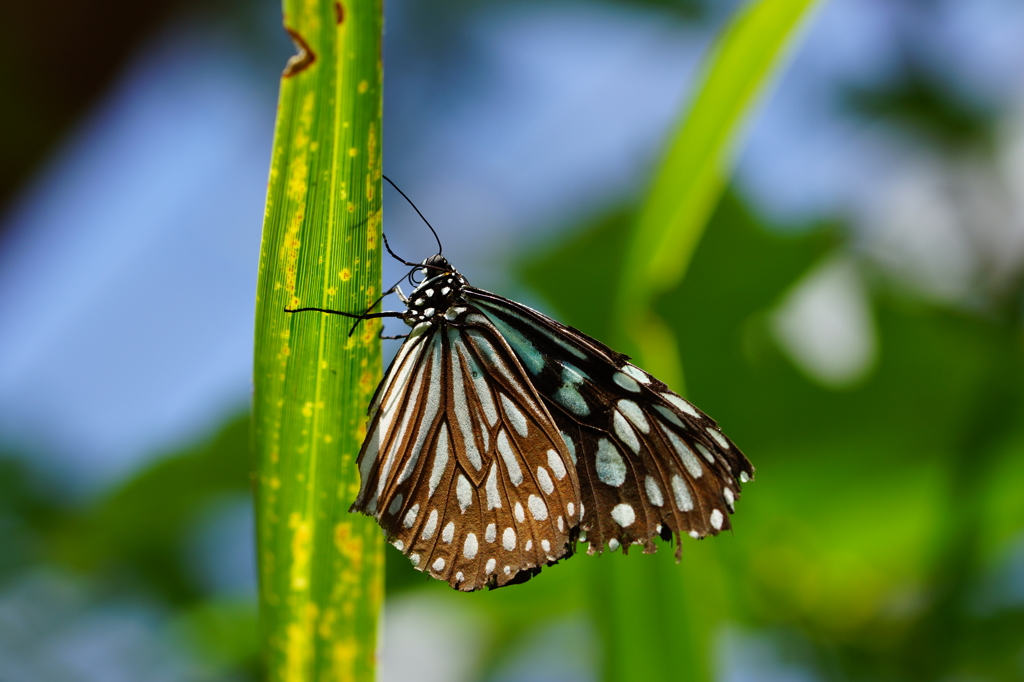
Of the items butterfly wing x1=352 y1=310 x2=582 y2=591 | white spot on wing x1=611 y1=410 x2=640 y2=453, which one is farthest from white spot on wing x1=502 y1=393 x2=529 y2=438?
white spot on wing x1=611 y1=410 x2=640 y2=453

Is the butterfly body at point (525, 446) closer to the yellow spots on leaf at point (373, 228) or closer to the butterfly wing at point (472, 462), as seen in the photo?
the butterfly wing at point (472, 462)

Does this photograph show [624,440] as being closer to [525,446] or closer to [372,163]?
[525,446]

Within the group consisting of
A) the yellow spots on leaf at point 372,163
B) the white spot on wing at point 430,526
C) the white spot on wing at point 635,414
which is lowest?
the white spot on wing at point 430,526

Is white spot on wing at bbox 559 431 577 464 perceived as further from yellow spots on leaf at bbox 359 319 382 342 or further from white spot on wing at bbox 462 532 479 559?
yellow spots on leaf at bbox 359 319 382 342

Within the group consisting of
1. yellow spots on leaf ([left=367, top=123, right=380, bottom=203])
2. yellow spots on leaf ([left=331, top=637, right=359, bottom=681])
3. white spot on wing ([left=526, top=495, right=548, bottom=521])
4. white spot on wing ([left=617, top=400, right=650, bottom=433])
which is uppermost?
yellow spots on leaf ([left=367, top=123, right=380, bottom=203])

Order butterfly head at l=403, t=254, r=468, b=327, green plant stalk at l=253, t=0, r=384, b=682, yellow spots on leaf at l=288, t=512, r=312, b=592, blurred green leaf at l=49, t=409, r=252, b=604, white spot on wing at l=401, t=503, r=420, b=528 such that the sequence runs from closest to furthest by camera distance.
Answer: green plant stalk at l=253, t=0, r=384, b=682 < yellow spots on leaf at l=288, t=512, r=312, b=592 < white spot on wing at l=401, t=503, r=420, b=528 < butterfly head at l=403, t=254, r=468, b=327 < blurred green leaf at l=49, t=409, r=252, b=604

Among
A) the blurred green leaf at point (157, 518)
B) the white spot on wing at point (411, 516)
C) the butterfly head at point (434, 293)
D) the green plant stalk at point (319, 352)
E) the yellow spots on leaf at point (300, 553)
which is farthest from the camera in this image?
the blurred green leaf at point (157, 518)

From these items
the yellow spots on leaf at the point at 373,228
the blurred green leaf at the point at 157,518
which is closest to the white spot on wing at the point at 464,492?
the yellow spots on leaf at the point at 373,228
